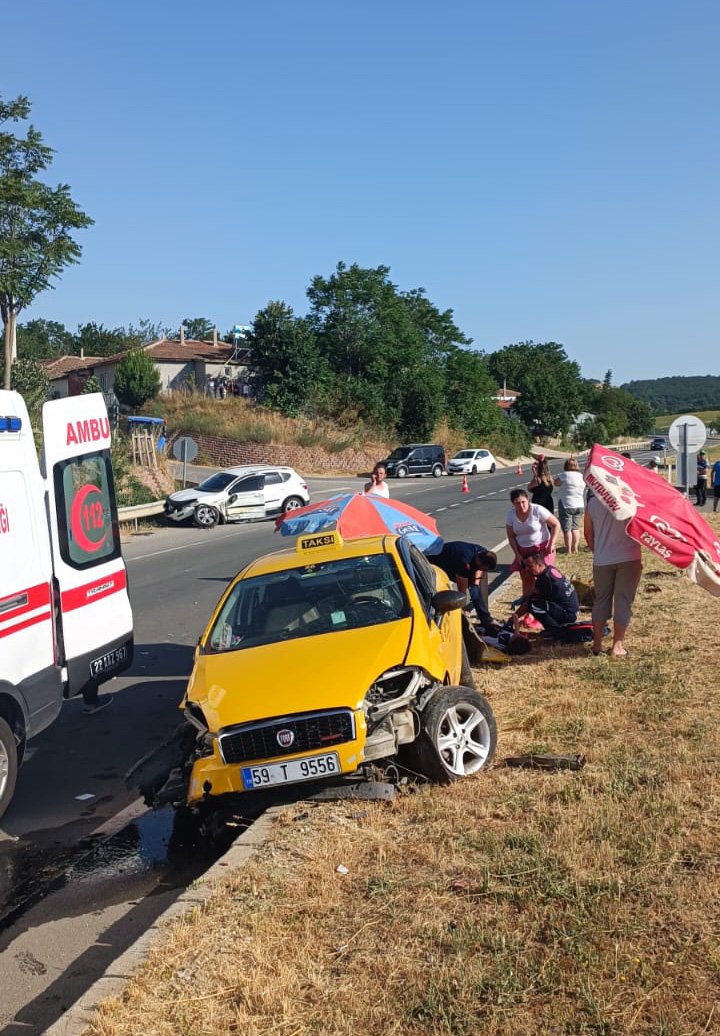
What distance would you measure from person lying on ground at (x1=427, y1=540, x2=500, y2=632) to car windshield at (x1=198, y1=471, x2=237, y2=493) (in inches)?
811

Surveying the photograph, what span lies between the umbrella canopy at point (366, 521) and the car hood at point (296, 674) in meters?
3.35

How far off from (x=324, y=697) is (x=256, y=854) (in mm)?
916

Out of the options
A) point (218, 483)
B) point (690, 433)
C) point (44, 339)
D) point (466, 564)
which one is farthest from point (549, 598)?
point (44, 339)

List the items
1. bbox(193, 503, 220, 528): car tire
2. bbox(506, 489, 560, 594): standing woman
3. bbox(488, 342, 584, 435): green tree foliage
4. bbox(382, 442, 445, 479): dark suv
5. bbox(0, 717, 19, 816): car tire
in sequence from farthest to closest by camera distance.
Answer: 1. bbox(488, 342, 584, 435): green tree foliage
2. bbox(382, 442, 445, 479): dark suv
3. bbox(193, 503, 220, 528): car tire
4. bbox(506, 489, 560, 594): standing woman
5. bbox(0, 717, 19, 816): car tire

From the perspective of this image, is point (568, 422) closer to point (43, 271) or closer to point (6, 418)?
point (43, 271)

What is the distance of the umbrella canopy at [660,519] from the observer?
8492 millimetres

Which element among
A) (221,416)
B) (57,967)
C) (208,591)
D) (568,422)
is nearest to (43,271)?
(221,416)

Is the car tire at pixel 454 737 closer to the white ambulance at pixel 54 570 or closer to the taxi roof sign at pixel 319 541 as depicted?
the taxi roof sign at pixel 319 541

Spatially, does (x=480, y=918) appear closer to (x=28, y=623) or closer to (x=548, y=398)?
(x=28, y=623)

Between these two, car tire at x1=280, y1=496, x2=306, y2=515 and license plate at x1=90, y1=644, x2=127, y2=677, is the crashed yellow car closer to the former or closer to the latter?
license plate at x1=90, y1=644, x2=127, y2=677

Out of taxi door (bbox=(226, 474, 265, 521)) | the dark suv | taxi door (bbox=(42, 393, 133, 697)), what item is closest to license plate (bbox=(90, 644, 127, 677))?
taxi door (bbox=(42, 393, 133, 697))

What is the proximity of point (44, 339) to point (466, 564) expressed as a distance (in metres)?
122

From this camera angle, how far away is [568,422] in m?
109

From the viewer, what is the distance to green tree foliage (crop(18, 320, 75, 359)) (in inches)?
4268
